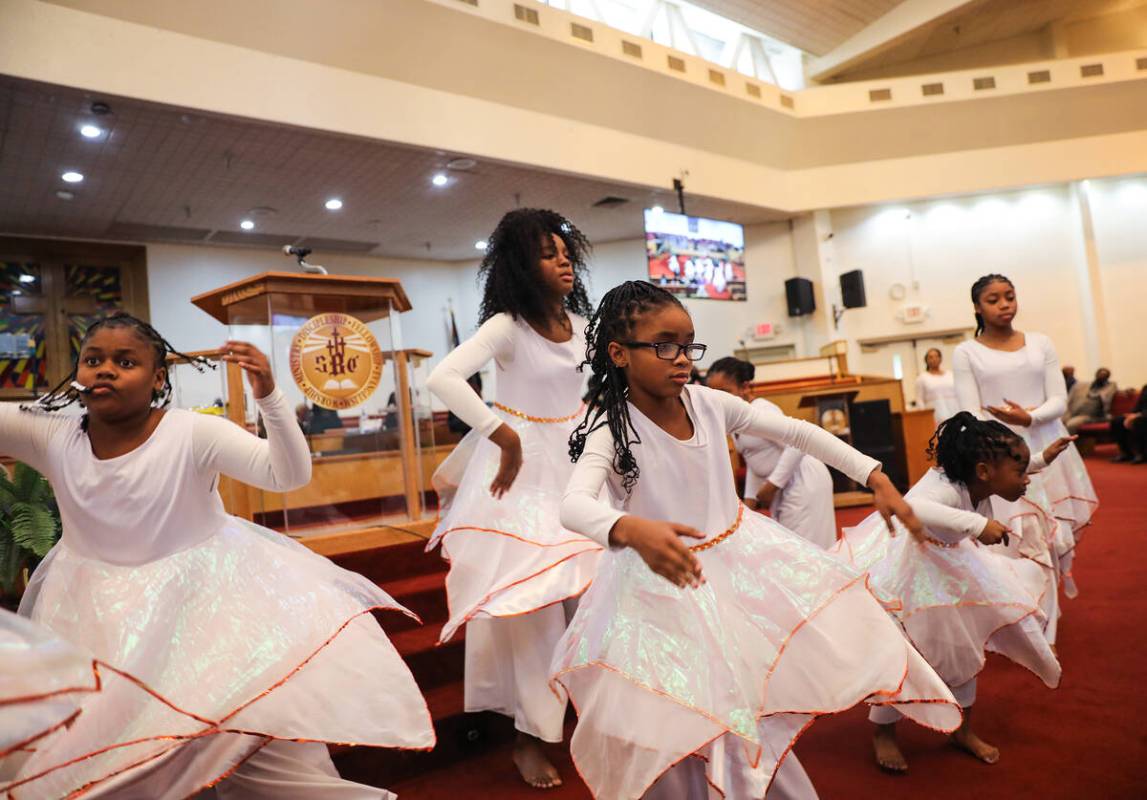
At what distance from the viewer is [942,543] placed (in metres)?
2.65

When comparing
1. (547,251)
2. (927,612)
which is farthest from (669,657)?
(547,251)

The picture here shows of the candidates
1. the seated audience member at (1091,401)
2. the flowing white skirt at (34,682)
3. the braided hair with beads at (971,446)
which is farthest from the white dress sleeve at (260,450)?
the seated audience member at (1091,401)

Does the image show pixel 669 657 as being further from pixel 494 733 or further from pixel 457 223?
pixel 457 223

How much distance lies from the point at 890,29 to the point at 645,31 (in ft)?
14.8

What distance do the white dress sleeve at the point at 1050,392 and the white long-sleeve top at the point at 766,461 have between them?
1.14 meters

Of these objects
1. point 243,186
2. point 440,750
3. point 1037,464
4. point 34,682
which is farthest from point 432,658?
point 243,186

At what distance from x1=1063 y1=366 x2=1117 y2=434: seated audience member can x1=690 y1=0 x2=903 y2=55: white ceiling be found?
24.0 feet

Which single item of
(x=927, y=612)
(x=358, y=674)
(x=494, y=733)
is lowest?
(x=494, y=733)

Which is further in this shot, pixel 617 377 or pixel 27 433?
pixel 617 377

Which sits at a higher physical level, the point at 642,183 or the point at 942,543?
the point at 642,183

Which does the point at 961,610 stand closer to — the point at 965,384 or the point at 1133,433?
the point at 965,384

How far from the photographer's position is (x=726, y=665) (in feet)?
5.58

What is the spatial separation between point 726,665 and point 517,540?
1053mm

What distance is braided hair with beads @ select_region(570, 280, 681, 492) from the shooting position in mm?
2000
